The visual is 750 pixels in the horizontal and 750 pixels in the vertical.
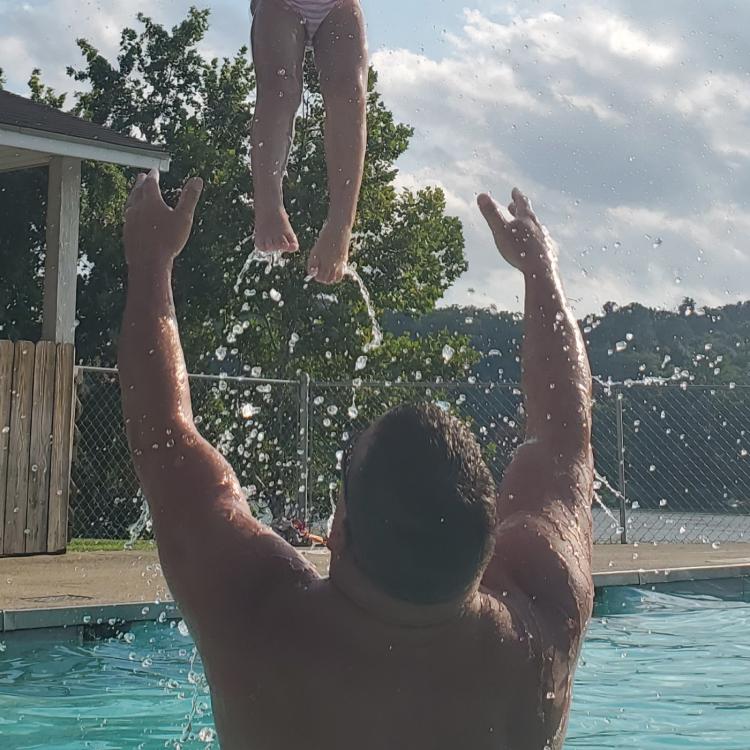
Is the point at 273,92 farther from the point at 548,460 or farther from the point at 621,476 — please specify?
the point at 621,476

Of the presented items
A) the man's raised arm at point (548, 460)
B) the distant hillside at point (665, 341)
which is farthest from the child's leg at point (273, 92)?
the distant hillside at point (665, 341)

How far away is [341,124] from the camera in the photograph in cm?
305

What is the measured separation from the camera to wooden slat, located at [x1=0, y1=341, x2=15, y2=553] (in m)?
7.71

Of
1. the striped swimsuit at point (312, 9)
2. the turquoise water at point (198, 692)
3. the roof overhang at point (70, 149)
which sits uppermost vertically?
the roof overhang at point (70, 149)

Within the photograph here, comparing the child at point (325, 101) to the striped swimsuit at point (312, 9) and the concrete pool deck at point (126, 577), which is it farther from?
the concrete pool deck at point (126, 577)

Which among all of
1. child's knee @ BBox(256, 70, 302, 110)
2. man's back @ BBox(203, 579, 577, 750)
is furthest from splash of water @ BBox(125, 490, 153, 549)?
child's knee @ BBox(256, 70, 302, 110)

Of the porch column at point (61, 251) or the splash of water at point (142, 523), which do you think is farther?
the porch column at point (61, 251)

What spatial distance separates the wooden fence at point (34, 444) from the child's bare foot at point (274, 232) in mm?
5217

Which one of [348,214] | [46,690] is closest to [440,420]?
[348,214]

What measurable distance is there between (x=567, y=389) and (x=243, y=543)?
Answer: 659 millimetres

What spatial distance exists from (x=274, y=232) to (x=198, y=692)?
2728 millimetres

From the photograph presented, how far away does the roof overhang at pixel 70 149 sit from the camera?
800cm

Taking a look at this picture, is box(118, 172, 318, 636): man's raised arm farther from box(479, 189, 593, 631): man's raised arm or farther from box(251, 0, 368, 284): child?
box(251, 0, 368, 284): child

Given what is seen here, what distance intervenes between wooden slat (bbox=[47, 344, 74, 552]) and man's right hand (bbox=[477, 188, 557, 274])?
6.37 m
